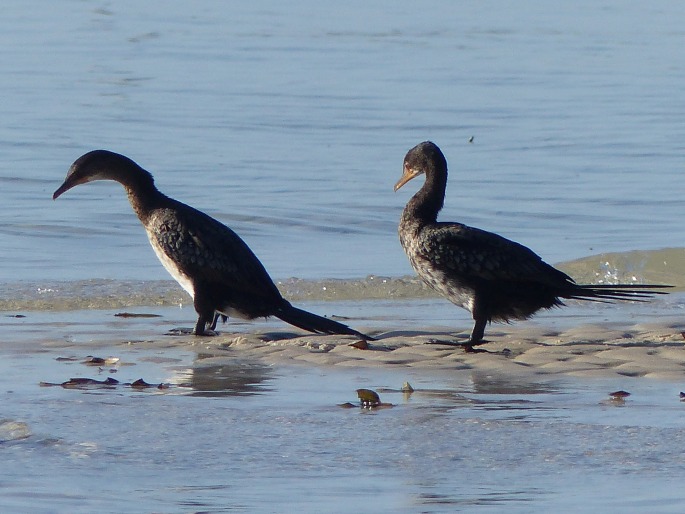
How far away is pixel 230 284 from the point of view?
26.7 ft

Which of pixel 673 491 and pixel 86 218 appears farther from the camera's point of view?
pixel 86 218

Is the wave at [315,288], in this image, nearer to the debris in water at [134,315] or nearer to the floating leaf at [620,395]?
the debris in water at [134,315]

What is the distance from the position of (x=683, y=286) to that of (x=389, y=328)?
3.15 meters

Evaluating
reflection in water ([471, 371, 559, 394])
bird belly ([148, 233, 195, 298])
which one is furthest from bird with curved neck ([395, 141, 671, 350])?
bird belly ([148, 233, 195, 298])

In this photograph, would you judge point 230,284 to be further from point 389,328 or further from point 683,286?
point 683,286

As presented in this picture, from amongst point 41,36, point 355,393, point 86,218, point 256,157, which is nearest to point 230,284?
point 355,393

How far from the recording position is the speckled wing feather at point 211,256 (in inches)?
319

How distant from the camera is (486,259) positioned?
24.9 feet

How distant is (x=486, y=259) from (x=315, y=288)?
2852 millimetres

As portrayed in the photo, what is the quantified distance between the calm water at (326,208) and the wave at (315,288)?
0.11ft

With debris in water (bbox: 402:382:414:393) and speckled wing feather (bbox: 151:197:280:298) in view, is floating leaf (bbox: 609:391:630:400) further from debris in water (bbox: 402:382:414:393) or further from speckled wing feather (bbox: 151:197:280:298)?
speckled wing feather (bbox: 151:197:280:298)

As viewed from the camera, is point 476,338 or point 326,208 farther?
point 326,208

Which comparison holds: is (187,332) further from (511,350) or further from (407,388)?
→ (407,388)

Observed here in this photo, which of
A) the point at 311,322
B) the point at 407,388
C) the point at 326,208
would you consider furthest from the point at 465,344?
the point at 326,208
